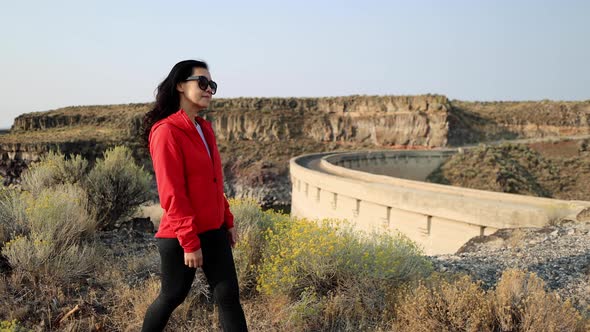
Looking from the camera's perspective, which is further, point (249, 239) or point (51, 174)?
point (51, 174)

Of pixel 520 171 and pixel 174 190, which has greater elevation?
pixel 174 190

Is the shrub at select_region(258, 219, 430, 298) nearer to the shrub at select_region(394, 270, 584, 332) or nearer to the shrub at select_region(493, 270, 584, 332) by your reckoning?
the shrub at select_region(394, 270, 584, 332)

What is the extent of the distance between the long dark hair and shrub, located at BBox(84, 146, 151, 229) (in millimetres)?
5531

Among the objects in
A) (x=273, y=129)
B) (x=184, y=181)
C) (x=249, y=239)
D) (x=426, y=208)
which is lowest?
(x=273, y=129)

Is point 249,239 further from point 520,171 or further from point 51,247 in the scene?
point 520,171

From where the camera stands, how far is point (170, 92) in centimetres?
315

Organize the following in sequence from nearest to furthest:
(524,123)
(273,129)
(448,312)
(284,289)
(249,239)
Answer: (448,312)
(284,289)
(249,239)
(524,123)
(273,129)

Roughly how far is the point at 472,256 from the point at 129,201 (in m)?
6.64

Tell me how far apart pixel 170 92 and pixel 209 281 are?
4.63 ft

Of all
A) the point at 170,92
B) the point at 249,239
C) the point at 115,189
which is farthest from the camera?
the point at 115,189

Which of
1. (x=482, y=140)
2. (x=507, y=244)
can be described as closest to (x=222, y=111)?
(x=482, y=140)

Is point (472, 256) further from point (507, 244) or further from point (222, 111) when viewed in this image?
point (222, 111)

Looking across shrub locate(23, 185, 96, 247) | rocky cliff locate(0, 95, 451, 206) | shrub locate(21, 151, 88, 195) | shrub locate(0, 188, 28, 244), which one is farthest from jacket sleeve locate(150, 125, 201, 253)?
rocky cliff locate(0, 95, 451, 206)

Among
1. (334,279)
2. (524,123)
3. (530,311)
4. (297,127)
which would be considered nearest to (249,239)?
(334,279)
